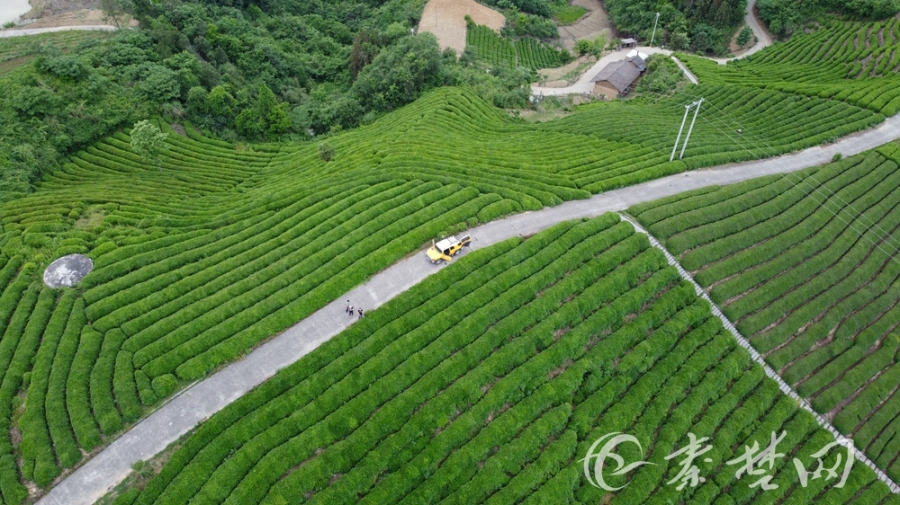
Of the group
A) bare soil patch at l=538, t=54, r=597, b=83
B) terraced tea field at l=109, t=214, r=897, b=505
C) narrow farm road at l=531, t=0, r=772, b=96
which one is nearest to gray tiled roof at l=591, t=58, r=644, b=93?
narrow farm road at l=531, t=0, r=772, b=96

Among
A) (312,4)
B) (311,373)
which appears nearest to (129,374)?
(311,373)

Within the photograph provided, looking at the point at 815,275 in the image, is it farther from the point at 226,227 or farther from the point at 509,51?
the point at 509,51

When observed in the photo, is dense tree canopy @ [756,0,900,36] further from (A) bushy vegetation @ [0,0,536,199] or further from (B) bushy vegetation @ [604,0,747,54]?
(A) bushy vegetation @ [0,0,536,199]

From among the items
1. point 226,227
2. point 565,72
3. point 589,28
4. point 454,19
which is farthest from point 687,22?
point 226,227

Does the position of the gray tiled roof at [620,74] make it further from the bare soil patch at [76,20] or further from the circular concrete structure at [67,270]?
the bare soil patch at [76,20]

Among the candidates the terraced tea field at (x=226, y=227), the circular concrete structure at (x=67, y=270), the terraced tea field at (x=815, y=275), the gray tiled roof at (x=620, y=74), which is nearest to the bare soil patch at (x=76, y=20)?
the terraced tea field at (x=226, y=227)

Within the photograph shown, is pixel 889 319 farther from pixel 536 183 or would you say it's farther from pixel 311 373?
pixel 311 373

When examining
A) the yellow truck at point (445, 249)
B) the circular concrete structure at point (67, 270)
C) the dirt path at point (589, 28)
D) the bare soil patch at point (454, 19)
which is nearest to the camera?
the circular concrete structure at point (67, 270)
